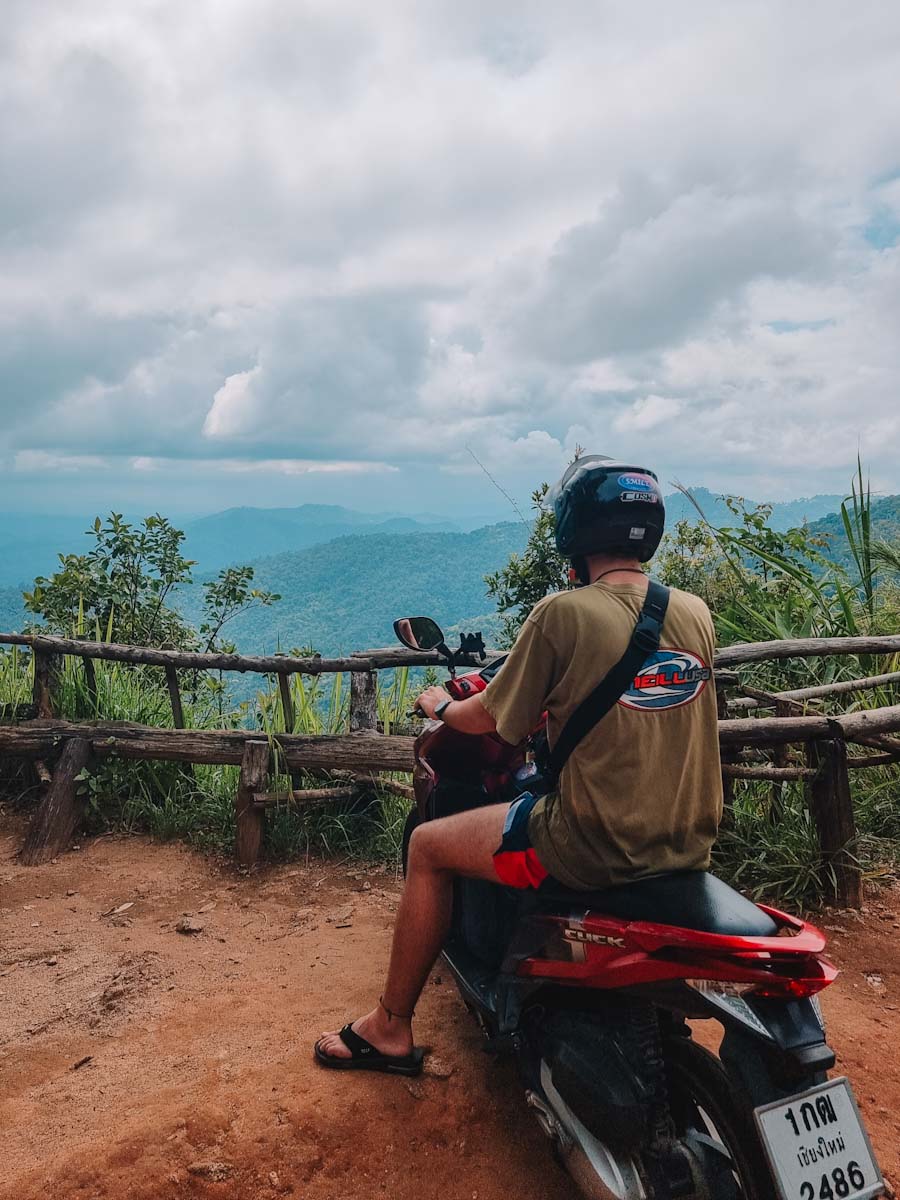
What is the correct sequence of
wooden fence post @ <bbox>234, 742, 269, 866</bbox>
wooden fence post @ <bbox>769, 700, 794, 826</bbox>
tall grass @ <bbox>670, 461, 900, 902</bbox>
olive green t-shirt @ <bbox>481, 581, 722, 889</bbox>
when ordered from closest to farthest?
olive green t-shirt @ <bbox>481, 581, 722, 889</bbox>, tall grass @ <bbox>670, 461, 900, 902</bbox>, wooden fence post @ <bbox>769, 700, 794, 826</bbox>, wooden fence post @ <bbox>234, 742, 269, 866</bbox>

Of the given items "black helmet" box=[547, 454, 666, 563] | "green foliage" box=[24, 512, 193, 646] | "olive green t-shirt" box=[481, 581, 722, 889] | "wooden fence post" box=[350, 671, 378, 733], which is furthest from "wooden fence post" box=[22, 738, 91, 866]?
"black helmet" box=[547, 454, 666, 563]

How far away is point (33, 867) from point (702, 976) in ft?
14.3

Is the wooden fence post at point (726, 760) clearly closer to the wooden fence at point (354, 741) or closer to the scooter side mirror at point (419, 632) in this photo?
the wooden fence at point (354, 741)

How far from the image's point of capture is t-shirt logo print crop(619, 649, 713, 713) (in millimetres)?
2041

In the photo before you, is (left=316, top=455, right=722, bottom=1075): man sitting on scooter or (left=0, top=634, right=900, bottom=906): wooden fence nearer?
(left=316, top=455, right=722, bottom=1075): man sitting on scooter

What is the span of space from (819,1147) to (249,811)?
3.60 m

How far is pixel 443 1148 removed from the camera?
2.44m

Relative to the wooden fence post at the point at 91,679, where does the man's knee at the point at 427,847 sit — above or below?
below

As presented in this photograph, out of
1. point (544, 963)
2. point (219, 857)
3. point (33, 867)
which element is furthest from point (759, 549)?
point (33, 867)

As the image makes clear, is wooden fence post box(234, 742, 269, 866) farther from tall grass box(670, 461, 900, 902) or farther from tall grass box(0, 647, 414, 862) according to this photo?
tall grass box(670, 461, 900, 902)

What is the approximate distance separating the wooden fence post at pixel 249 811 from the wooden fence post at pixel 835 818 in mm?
2839

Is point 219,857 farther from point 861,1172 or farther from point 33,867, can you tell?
point 861,1172

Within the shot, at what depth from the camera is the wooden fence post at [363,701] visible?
514 centimetres

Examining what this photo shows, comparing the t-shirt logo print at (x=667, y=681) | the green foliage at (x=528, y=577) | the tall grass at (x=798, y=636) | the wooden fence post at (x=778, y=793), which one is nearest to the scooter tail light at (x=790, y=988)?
the t-shirt logo print at (x=667, y=681)
